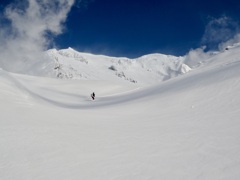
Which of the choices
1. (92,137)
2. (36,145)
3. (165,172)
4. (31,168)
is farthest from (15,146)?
(165,172)

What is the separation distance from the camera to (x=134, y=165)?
584 cm

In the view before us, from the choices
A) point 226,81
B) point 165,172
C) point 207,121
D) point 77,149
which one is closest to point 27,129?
point 77,149

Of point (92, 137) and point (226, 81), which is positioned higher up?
point (226, 81)

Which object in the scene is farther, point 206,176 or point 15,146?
point 15,146

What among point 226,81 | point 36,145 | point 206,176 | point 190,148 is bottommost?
point 206,176

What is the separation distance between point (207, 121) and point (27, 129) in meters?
6.38

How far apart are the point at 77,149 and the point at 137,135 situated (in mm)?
2399

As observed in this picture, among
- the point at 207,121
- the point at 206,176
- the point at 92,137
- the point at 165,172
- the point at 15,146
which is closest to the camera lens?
the point at 206,176

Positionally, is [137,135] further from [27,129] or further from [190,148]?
[27,129]

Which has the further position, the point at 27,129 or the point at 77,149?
the point at 27,129

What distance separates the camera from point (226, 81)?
17.4 m

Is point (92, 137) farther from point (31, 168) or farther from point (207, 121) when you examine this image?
point (207, 121)

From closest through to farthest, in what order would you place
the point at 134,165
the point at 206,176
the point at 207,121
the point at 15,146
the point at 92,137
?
the point at 206,176 < the point at 134,165 < the point at 15,146 < the point at 92,137 < the point at 207,121

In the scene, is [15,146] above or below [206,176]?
above
